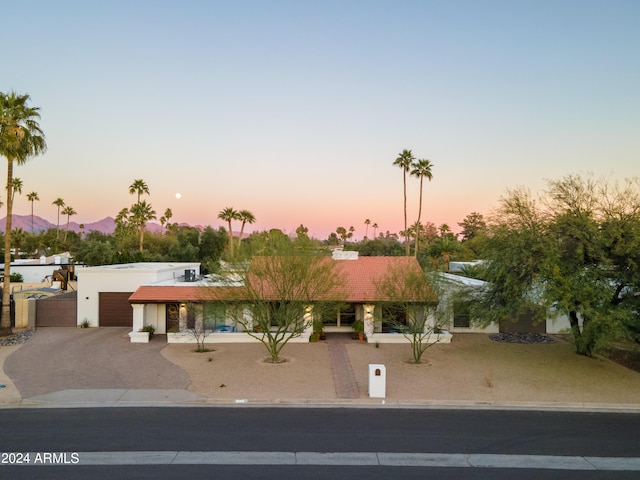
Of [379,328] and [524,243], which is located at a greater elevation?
[524,243]

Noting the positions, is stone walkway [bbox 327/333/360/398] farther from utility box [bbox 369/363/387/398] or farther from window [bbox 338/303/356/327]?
window [bbox 338/303/356/327]

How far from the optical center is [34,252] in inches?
3780

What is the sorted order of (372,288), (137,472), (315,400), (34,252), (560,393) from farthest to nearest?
(34,252), (372,288), (560,393), (315,400), (137,472)

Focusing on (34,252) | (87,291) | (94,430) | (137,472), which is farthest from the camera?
(34,252)

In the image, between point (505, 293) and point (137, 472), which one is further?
point (505, 293)

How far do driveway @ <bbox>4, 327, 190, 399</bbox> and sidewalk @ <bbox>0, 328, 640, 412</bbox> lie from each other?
0.14 feet

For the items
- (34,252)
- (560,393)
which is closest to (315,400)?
(560,393)

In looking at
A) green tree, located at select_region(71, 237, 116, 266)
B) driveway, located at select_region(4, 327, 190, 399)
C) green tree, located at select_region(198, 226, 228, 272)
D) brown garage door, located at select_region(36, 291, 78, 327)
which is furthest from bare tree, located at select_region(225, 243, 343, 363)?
green tree, located at select_region(71, 237, 116, 266)

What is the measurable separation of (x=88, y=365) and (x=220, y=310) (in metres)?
6.40

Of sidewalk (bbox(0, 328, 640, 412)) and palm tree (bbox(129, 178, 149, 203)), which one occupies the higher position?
palm tree (bbox(129, 178, 149, 203))

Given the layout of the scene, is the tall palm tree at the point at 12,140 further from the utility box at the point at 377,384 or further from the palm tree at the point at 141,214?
the palm tree at the point at 141,214

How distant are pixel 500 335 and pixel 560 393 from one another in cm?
1181

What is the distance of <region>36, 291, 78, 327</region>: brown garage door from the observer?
29.8 meters

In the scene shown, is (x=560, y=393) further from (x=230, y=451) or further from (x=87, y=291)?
(x=87, y=291)
